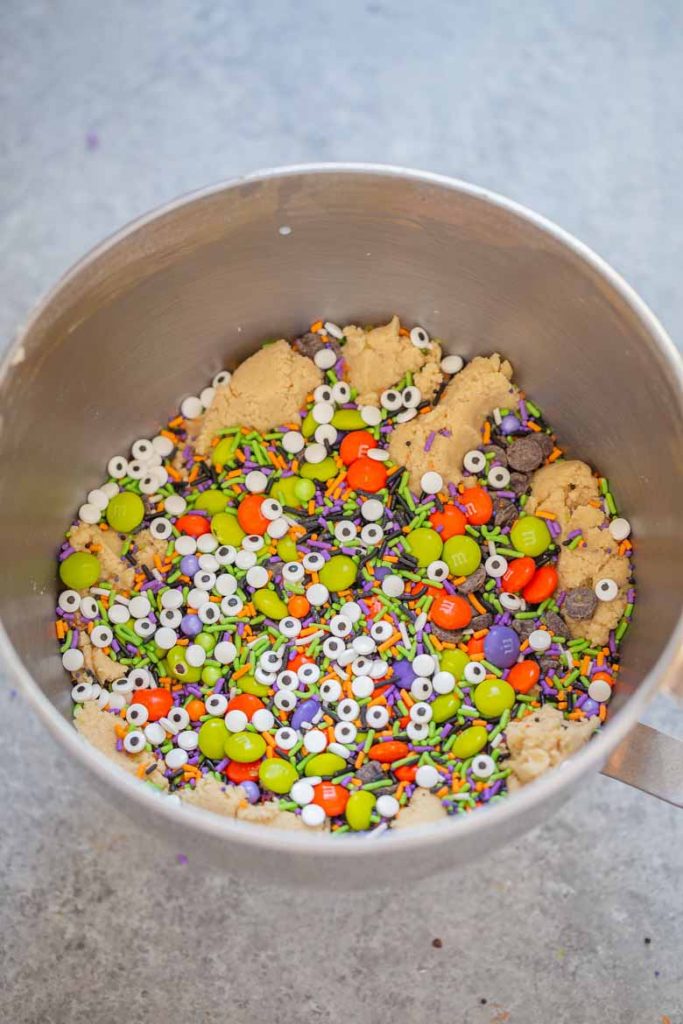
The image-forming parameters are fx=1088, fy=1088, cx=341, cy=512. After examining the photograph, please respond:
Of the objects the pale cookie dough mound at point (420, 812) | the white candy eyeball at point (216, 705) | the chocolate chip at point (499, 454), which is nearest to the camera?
the pale cookie dough mound at point (420, 812)

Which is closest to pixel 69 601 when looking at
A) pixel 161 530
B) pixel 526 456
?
pixel 161 530

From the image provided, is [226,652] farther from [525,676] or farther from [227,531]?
[525,676]

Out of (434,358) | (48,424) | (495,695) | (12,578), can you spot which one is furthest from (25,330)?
(495,695)

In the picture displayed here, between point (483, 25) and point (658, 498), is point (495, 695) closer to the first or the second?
point (658, 498)

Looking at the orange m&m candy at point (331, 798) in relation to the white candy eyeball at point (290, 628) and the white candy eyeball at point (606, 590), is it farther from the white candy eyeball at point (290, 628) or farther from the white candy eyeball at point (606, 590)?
the white candy eyeball at point (606, 590)

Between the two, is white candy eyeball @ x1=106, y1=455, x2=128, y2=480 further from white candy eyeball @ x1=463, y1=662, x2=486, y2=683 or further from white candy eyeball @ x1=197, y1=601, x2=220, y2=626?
white candy eyeball @ x1=463, y1=662, x2=486, y2=683

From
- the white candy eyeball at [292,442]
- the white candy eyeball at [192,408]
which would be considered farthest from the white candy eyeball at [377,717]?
the white candy eyeball at [192,408]
